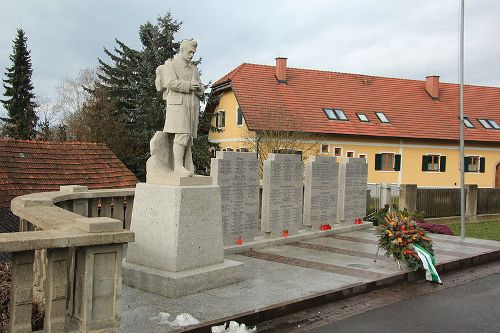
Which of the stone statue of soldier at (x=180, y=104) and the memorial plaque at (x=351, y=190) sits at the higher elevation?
the stone statue of soldier at (x=180, y=104)

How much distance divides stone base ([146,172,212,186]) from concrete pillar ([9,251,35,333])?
361 centimetres

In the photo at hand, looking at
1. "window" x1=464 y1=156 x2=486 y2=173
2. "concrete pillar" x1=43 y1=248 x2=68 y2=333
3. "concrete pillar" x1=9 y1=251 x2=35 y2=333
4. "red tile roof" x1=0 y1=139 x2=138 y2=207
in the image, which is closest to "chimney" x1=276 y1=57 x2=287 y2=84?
"window" x1=464 y1=156 x2=486 y2=173

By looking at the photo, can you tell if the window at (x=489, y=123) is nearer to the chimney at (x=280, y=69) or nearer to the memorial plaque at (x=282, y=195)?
the chimney at (x=280, y=69)

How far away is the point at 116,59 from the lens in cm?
3309

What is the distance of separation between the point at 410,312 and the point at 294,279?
1860mm

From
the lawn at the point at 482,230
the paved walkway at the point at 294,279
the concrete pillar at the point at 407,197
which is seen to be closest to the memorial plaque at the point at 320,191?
the paved walkway at the point at 294,279

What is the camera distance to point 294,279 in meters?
8.25

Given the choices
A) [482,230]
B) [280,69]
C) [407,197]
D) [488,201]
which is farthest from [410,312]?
[280,69]

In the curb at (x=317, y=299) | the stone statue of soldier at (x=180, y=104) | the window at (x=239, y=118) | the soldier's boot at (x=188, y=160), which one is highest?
the window at (x=239, y=118)

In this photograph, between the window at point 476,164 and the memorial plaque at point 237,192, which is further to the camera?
Answer: the window at point 476,164

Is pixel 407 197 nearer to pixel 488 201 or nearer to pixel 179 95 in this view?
pixel 488 201

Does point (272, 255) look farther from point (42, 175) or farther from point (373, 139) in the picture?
point (373, 139)

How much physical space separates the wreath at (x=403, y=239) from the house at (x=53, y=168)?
7120mm

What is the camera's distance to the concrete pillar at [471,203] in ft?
72.5
